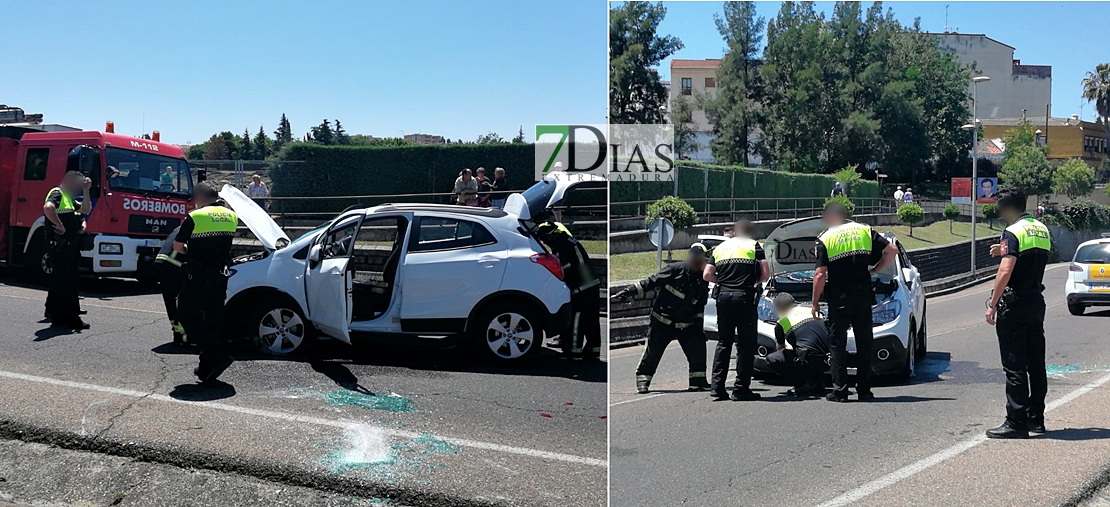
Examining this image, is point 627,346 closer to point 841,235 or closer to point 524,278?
point 841,235

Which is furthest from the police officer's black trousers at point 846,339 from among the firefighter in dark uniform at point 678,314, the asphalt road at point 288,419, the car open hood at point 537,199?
the car open hood at point 537,199

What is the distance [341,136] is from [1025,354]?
5.29 m

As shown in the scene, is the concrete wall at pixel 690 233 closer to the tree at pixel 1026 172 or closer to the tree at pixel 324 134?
the tree at pixel 1026 172

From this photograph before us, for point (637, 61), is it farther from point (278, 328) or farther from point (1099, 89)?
point (278, 328)

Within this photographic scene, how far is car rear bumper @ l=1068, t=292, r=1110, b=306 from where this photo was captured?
9.84ft

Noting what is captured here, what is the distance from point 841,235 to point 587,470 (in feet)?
9.09

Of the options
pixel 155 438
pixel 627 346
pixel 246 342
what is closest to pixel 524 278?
pixel 246 342

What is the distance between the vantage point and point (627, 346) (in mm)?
2588

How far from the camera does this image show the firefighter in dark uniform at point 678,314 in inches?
95.7

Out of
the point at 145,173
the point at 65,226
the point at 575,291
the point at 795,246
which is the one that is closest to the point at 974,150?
the point at 795,246

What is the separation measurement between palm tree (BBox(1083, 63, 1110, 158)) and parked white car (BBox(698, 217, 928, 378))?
1050mm

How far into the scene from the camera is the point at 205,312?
6.43 m

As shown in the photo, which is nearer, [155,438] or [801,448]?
[801,448]

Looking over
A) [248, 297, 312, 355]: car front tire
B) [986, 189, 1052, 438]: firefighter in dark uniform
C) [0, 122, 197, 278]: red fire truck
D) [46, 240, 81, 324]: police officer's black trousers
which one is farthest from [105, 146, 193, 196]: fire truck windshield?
[986, 189, 1052, 438]: firefighter in dark uniform
